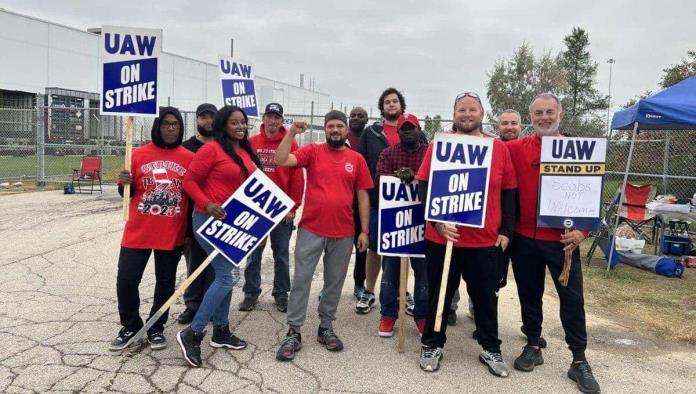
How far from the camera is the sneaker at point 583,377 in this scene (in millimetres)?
3658

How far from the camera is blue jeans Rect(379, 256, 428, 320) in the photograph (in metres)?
4.62

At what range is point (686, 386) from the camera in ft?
12.7

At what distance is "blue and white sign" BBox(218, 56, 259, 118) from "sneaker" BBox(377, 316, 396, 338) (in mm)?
3703

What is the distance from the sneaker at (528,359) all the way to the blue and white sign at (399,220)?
1124 millimetres

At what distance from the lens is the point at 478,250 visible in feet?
12.7

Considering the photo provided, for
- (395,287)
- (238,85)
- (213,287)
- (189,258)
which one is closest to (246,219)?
(213,287)

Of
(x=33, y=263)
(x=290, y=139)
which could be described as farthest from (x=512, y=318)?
(x=33, y=263)

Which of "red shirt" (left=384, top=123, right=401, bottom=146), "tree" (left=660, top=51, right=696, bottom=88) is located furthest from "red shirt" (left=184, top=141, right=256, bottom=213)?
"tree" (left=660, top=51, right=696, bottom=88)

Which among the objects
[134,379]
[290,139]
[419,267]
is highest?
[290,139]

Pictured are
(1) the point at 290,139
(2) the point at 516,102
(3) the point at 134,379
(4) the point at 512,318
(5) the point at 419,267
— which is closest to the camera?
(3) the point at 134,379

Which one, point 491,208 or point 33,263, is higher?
point 491,208

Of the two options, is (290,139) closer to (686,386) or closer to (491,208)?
(491,208)

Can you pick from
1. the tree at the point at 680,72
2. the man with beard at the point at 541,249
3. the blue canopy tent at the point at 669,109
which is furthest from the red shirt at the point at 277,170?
the tree at the point at 680,72

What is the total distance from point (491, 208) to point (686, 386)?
2000 millimetres
